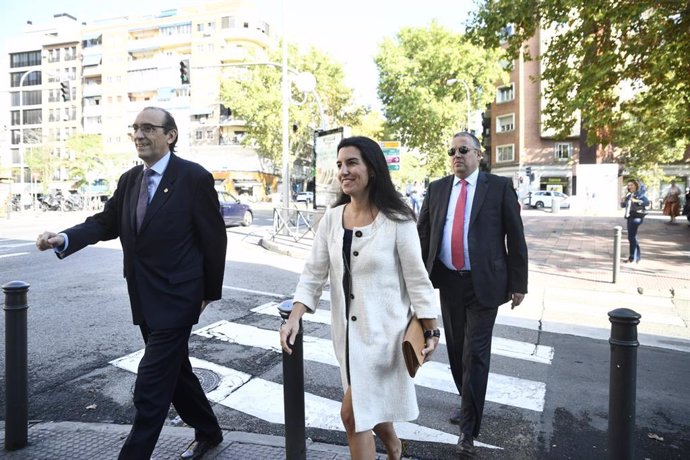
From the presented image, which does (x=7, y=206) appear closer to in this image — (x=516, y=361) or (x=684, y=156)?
(x=516, y=361)

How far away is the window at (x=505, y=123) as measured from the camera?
52.8 m

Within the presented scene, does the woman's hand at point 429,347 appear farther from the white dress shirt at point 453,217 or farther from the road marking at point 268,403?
the road marking at point 268,403

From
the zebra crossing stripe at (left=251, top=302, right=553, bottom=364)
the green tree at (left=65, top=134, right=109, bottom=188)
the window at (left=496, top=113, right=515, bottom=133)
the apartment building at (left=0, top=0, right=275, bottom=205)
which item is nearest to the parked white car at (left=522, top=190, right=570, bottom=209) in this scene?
the window at (left=496, top=113, right=515, bottom=133)

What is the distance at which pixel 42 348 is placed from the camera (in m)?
5.36

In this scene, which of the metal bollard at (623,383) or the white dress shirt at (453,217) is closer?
the metal bollard at (623,383)

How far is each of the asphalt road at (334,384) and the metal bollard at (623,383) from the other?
86cm

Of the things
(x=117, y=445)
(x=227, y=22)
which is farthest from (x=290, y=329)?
(x=227, y=22)

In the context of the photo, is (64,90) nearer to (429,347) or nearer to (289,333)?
(289,333)

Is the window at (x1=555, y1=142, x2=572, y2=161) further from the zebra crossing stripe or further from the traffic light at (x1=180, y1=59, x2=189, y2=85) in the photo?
the zebra crossing stripe

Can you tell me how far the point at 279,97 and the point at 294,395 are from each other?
4475 cm

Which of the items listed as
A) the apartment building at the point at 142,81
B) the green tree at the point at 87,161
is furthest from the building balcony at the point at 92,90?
the green tree at the point at 87,161

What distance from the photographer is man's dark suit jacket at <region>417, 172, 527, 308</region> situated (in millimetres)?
3404

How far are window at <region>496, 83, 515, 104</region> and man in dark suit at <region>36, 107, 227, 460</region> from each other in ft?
176

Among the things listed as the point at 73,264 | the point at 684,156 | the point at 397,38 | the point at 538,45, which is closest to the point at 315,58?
the point at 397,38
